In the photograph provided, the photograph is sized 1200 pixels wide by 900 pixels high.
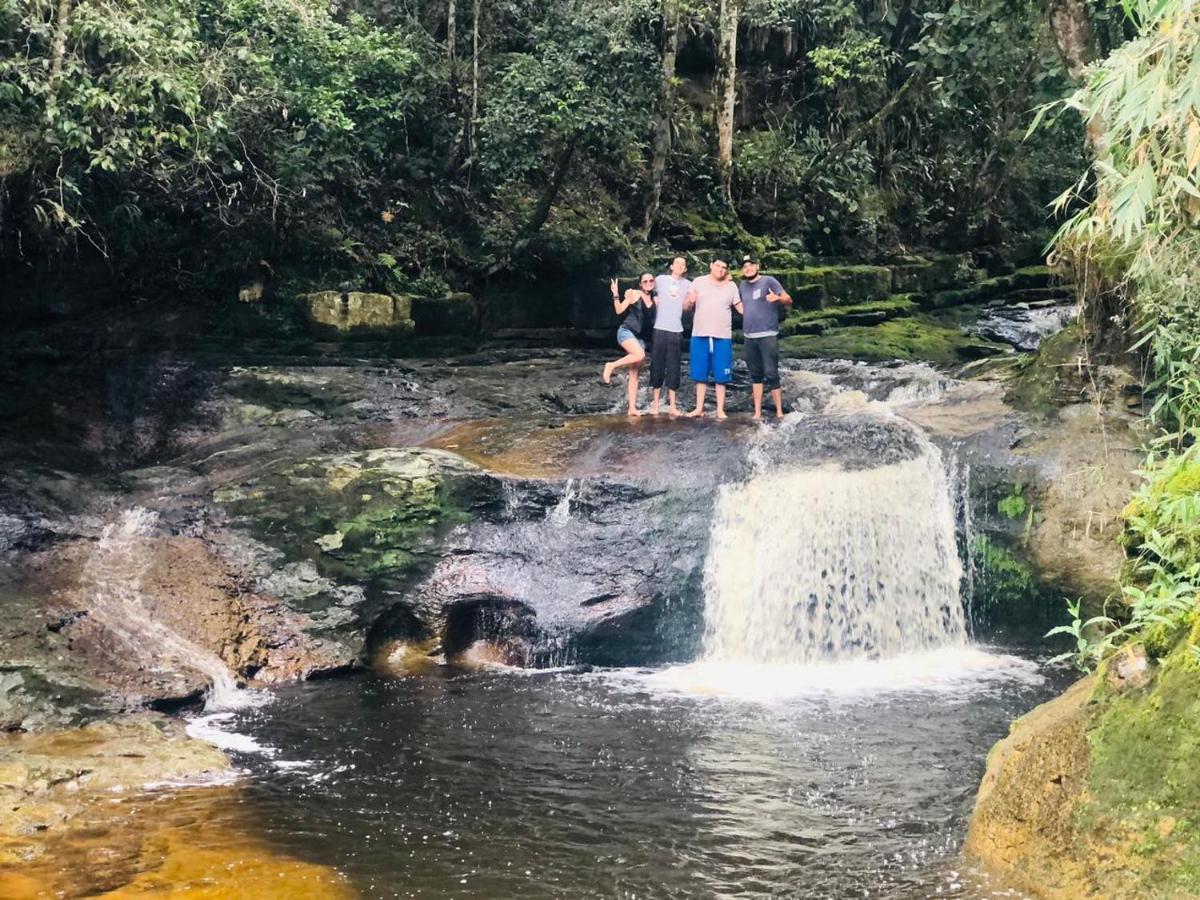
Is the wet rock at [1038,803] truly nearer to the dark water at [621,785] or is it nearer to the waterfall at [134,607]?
the dark water at [621,785]

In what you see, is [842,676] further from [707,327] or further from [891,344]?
[891,344]

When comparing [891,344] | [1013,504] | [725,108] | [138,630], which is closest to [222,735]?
[138,630]

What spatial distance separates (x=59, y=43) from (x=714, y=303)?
682cm

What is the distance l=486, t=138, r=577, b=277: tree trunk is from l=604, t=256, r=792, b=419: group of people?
4.01 meters

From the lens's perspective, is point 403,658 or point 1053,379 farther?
point 1053,379

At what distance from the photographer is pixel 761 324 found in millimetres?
13062

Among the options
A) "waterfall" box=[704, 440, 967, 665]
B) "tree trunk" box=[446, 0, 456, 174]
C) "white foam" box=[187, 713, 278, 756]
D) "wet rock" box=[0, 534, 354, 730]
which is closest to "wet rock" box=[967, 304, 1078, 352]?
"waterfall" box=[704, 440, 967, 665]

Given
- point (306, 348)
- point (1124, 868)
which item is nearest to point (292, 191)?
point (306, 348)

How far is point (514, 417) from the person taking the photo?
14094 millimetres

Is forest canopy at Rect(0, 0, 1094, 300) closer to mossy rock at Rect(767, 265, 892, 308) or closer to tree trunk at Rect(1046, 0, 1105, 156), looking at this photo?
tree trunk at Rect(1046, 0, 1105, 156)

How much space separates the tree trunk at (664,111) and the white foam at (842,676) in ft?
33.1

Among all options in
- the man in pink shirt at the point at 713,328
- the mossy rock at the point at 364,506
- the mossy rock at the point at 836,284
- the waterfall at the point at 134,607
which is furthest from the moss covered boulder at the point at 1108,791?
the mossy rock at the point at 836,284

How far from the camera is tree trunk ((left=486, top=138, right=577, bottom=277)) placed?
16938 mm

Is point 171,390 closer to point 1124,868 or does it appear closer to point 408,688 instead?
point 408,688
